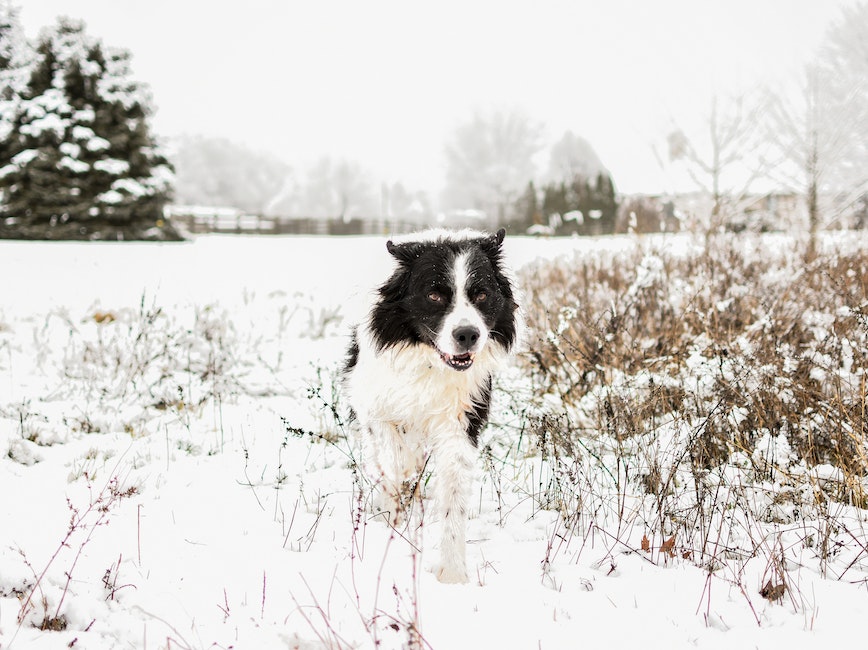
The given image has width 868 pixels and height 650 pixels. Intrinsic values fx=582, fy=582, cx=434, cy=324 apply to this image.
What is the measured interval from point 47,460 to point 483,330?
291cm

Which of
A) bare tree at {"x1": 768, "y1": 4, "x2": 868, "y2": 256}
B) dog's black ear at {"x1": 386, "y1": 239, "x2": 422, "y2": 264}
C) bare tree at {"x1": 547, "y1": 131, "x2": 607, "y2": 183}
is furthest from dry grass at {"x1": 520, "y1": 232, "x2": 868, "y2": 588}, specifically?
bare tree at {"x1": 547, "y1": 131, "x2": 607, "y2": 183}

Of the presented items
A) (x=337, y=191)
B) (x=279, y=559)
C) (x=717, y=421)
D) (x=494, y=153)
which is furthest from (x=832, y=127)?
(x=337, y=191)

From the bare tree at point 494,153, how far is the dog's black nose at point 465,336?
5388 cm

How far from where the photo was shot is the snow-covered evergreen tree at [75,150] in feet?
73.3

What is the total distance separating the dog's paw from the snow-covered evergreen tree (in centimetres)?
2405

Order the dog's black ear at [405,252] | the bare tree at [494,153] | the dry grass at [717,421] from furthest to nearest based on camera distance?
the bare tree at [494,153] < the dog's black ear at [405,252] < the dry grass at [717,421]

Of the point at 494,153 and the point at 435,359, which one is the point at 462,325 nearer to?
the point at 435,359

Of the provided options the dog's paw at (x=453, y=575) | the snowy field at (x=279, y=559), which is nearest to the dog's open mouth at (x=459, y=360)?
the snowy field at (x=279, y=559)

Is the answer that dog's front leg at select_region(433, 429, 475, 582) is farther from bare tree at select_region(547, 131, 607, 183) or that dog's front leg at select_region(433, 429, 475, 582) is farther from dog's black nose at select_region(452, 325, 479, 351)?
bare tree at select_region(547, 131, 607, 183)

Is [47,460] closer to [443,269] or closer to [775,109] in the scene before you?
[443,269]

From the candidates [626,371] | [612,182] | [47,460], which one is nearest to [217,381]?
[47,460]

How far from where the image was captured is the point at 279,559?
8.83ft

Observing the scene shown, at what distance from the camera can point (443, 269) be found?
124 inches

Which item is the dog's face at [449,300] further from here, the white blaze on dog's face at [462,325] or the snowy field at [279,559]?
the snowy field at [279,559]
